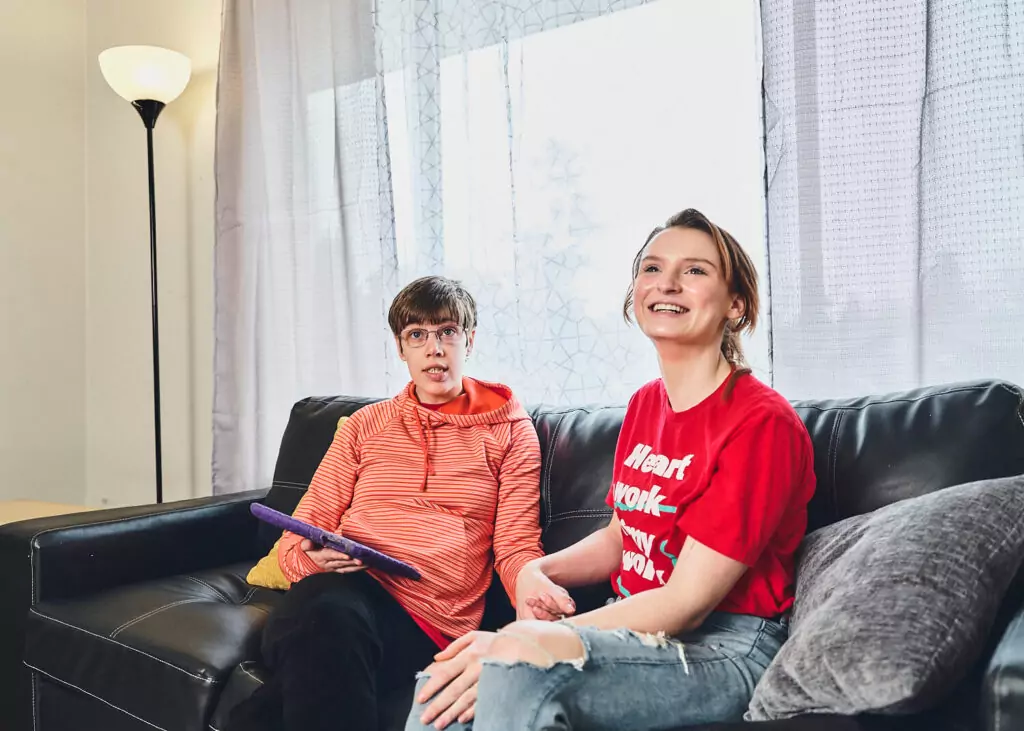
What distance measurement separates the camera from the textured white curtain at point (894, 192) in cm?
170

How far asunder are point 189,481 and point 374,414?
171 cm

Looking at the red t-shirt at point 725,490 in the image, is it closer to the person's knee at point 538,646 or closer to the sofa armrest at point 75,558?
the person's knee at point 538,646

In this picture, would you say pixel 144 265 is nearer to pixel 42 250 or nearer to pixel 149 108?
pixel 42 250

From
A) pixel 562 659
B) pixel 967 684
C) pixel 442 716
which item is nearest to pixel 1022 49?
pixel 967 684

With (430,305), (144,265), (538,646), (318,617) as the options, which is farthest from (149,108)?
(538,646)

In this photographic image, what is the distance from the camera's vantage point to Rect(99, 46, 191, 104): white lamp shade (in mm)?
2906

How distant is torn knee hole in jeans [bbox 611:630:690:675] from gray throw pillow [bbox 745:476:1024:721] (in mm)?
109

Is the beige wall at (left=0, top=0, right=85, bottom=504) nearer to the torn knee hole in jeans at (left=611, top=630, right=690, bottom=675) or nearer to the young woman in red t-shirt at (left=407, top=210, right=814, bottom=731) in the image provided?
the young woman in red t-shirt at (left=407, top=210, right=814, bottom=731)

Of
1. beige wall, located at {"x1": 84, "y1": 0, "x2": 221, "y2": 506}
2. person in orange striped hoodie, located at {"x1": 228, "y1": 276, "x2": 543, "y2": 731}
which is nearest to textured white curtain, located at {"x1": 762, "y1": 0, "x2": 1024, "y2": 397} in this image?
person in orange striped hoodie, located at {"x1": 228, "y1": 276, "x2": 543, "y2": 731}

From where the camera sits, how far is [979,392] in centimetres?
144

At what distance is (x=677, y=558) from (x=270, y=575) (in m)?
1.05

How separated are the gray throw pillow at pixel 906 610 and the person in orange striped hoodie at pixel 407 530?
0.57 meters

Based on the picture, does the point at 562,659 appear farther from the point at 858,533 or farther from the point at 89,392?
the point at 89,392

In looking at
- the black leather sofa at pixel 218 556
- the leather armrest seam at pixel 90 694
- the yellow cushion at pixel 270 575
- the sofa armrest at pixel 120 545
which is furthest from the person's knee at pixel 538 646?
the sofa armrest at pixel 120 545
